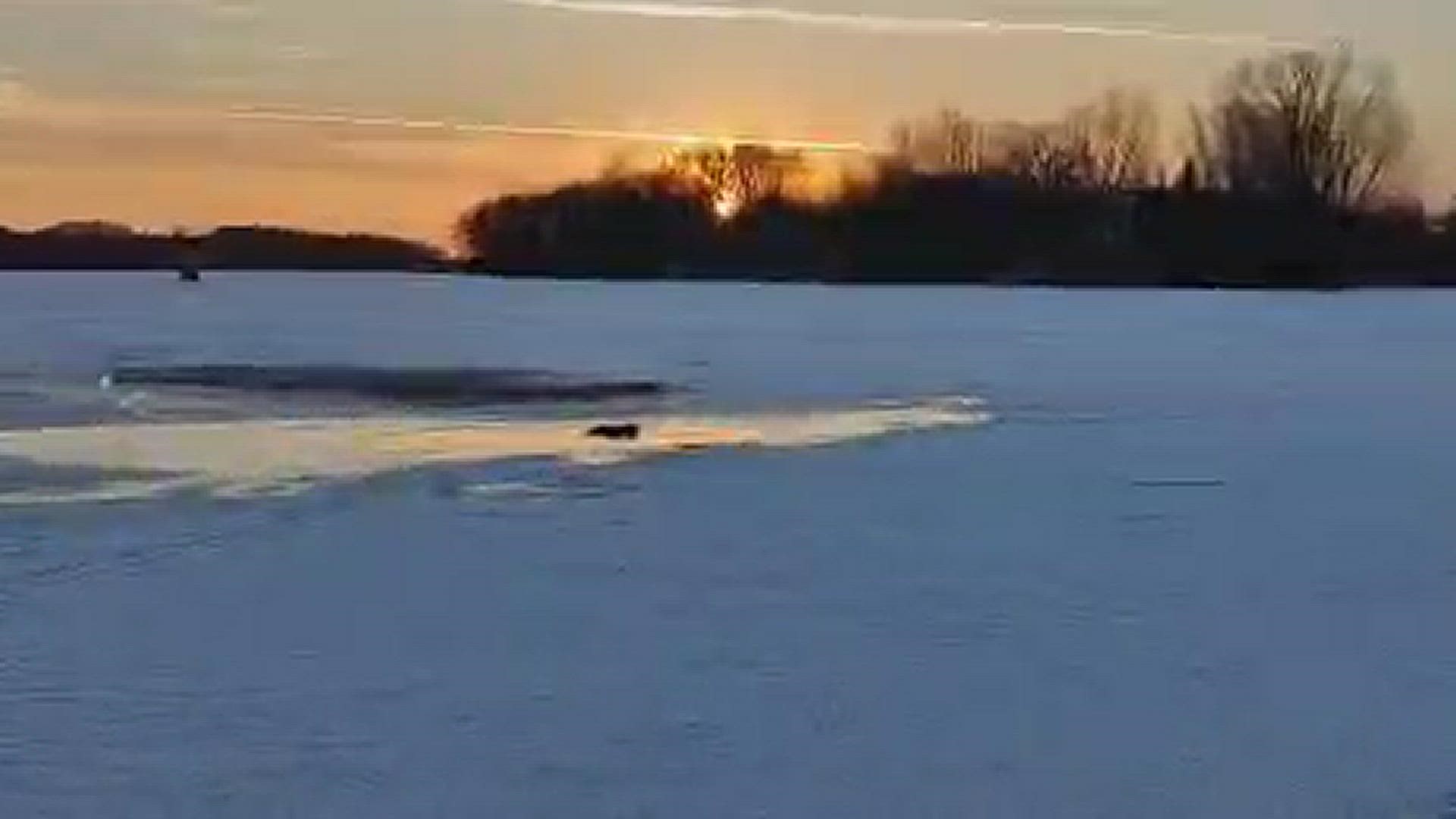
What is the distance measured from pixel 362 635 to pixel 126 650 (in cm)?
74

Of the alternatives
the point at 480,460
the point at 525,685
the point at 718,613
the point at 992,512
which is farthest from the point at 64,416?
the point at 525,685

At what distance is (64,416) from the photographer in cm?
1733

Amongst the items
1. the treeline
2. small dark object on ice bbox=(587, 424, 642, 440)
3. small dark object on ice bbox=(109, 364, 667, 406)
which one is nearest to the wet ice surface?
small dark object on ice bbox=(587, 424, 642, 440)

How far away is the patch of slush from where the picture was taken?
1313cm

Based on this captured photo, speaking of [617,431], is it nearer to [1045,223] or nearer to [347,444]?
[347,444]

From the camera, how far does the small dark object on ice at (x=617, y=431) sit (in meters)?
16.5

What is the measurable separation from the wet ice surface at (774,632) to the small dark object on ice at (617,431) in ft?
4.23

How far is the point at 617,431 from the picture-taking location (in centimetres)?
1677

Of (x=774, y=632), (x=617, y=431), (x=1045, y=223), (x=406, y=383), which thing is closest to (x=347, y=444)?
(x=617, y=431)

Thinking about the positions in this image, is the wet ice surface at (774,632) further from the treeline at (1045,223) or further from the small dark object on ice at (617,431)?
the treeline at (1045,223)

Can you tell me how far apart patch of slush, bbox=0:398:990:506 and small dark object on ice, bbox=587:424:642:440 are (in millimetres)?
83

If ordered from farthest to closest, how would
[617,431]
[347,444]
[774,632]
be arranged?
1. [617,431]
2. [347,444]
3. [774,632]

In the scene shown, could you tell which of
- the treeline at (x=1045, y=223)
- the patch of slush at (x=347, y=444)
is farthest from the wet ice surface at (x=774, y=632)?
the treeline at (x=1045, y=223)

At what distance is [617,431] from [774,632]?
8.31 meters
